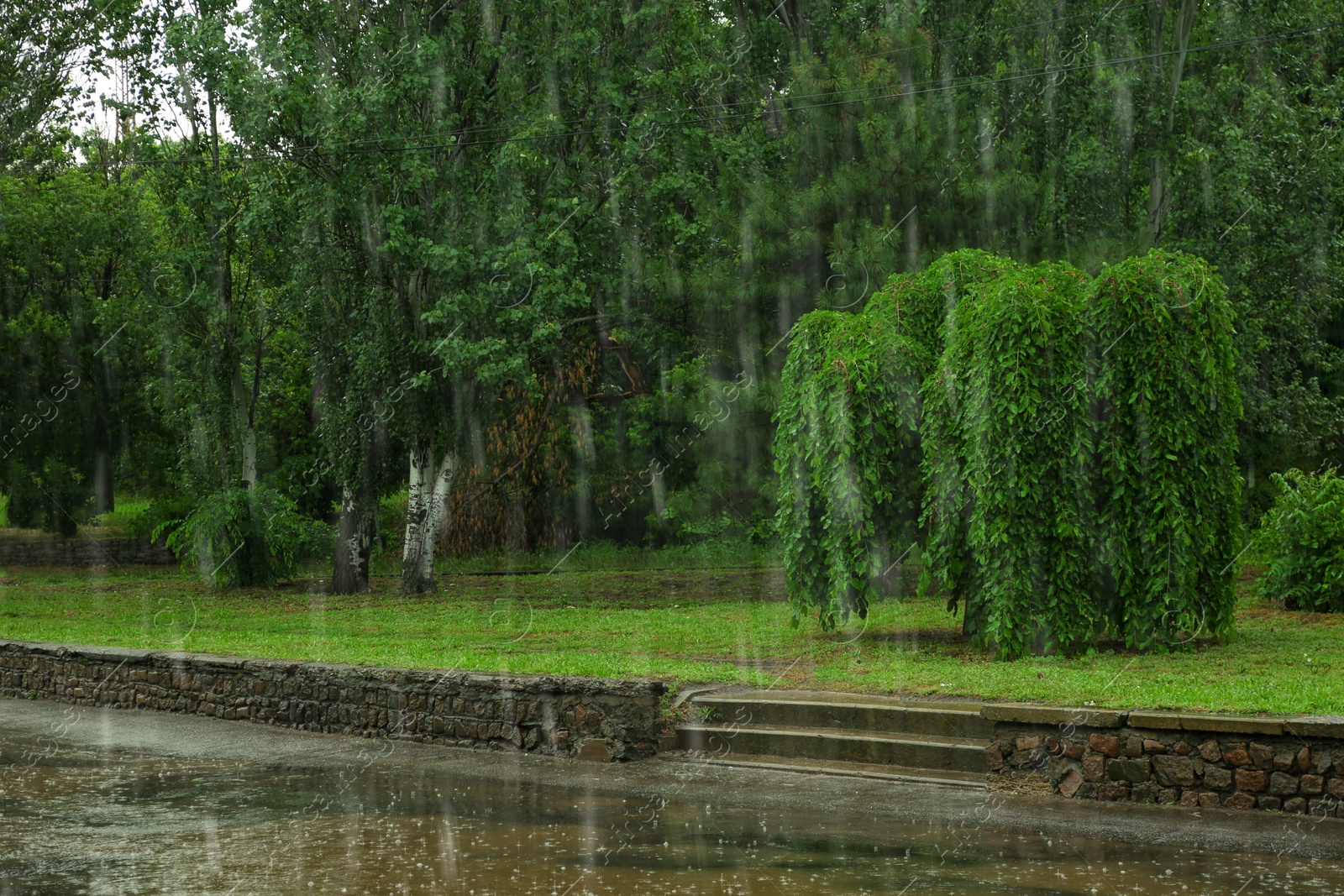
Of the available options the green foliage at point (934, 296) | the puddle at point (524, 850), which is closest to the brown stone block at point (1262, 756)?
the puddle at point (524, 850)

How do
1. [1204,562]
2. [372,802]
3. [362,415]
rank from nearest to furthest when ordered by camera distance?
[372,802] < [1204,562] < [362,415]

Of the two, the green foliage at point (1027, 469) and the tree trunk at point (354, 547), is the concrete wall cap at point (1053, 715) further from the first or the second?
the tree trunk at point (354, 547)

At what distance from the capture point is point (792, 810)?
8781mm

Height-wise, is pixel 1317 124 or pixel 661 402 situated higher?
pixel 1317 124

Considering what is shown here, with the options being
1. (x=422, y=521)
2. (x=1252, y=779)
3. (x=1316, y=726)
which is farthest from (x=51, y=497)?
(x=1316, y=726)

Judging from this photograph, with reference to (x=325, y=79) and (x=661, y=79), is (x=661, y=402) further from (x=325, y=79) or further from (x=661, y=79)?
(x=325, y=79)

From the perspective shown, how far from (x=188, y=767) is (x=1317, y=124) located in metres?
24.6

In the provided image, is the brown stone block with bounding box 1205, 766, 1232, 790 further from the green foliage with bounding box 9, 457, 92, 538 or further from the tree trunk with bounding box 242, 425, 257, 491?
the green foliage with bounding box 9, 457, 92, 538

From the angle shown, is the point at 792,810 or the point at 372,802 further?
the point at 372,802

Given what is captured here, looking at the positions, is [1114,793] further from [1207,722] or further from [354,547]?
[354,547]

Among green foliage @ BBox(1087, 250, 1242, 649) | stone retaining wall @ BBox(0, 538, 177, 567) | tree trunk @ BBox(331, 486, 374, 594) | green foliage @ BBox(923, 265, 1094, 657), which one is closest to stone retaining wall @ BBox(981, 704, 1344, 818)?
green foliage @ BBox(923, 265, 1094, 657)

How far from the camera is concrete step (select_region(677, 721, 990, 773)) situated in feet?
31.9

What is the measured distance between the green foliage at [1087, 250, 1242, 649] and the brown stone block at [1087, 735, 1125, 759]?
191 inches

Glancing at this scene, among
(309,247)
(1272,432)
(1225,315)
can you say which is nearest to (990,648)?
(1225,315)
